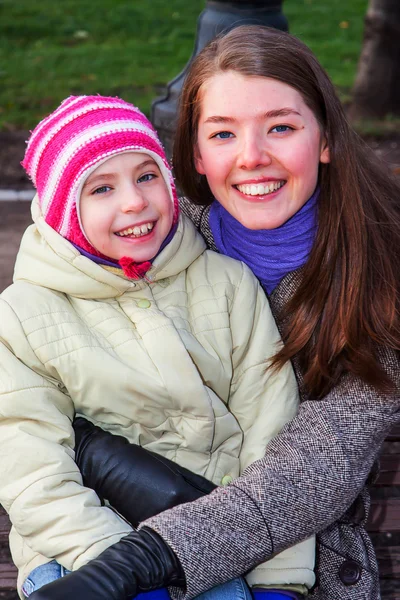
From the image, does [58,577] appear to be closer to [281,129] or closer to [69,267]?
[69,267]

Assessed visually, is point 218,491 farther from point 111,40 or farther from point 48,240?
point 111,40

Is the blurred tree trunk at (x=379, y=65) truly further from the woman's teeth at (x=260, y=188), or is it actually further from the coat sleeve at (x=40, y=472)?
the coat sleeve at (x=40, y=472)

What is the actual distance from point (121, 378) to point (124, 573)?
531 mm

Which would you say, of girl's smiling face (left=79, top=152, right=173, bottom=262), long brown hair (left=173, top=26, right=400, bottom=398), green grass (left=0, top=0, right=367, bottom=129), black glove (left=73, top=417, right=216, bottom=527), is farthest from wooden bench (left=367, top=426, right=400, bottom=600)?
green grass (left=0, top=0, right=367, bottom=129)

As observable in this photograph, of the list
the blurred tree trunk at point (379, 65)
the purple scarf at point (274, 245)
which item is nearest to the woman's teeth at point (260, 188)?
the purple scarf at point (274, 245)

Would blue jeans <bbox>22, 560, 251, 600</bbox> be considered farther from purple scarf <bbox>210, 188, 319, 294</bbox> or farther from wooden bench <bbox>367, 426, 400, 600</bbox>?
purple scarf <bbox>210, 188, 319, 294</bbox>

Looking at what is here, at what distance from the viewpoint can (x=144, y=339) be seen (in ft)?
7.80

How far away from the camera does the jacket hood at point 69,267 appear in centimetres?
237

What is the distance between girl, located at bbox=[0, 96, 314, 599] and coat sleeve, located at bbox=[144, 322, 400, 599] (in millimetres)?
108

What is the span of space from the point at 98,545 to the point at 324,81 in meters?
1.40

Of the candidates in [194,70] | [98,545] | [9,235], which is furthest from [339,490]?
[9,235]

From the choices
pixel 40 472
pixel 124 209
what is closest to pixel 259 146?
pixel 124 209

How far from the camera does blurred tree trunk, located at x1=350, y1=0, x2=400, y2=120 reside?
7.70 metres

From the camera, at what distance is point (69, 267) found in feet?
7.80
